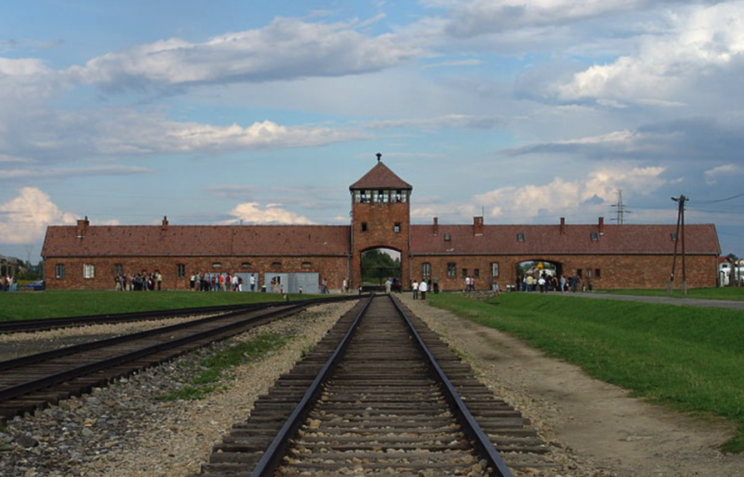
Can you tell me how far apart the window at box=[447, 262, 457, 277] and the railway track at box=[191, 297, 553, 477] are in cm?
6936

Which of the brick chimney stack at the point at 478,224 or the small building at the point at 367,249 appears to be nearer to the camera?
the small building at the point at 367,249

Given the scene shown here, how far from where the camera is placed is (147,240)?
3265 inches

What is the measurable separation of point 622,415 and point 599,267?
74667mm

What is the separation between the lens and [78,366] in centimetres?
1351

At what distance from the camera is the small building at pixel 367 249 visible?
81.4 metres

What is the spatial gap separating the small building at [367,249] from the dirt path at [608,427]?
218 ft

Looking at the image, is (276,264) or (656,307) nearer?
(656,307)

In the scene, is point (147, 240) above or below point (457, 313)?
above

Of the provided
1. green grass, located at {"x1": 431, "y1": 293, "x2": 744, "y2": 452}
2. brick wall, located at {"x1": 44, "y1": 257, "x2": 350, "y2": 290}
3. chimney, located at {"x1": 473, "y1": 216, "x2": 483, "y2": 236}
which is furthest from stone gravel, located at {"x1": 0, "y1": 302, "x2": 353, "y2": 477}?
chimney, located at {"x1": 473, "y1": 216, "x2": 483, "y2": 236}

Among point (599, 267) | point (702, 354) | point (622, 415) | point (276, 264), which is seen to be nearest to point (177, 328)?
point (702, 354)

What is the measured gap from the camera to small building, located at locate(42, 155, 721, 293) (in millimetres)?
81375

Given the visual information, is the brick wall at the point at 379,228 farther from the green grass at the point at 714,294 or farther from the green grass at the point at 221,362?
the green grass at the point at 221,362

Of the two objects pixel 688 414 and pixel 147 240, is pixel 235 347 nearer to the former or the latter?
pixel 688 414

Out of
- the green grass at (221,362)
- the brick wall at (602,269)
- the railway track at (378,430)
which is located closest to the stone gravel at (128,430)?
the green grass at (221,362)
